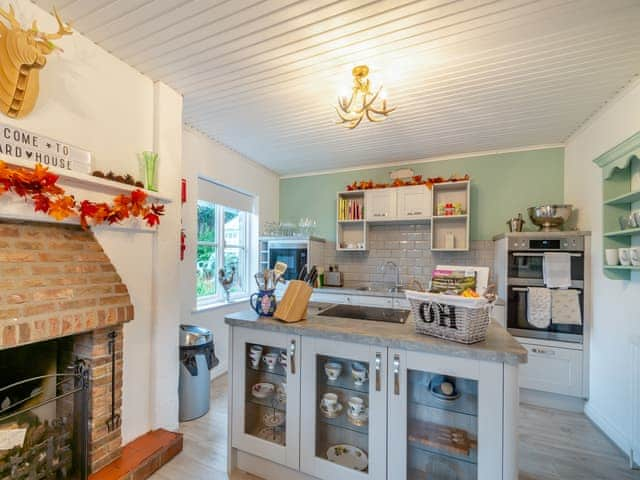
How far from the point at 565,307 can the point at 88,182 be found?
3897 mm

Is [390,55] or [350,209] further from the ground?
[390,55]

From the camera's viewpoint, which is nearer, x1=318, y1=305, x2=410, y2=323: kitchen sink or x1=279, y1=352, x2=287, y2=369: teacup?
x1=279, y1=352, x2=287, y2=369: teacup

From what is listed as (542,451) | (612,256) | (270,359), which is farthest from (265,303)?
(612,256)

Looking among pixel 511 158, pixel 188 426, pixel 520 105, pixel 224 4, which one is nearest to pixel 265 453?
pixel 188 426

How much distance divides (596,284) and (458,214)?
141 cm

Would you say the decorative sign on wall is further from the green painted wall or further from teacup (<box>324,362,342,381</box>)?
the green painted wall

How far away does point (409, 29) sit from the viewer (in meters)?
1.71

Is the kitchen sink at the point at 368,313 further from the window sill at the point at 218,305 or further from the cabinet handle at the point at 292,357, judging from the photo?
the window sill at the point at 218,305

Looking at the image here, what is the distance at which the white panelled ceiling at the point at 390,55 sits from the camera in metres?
1.59

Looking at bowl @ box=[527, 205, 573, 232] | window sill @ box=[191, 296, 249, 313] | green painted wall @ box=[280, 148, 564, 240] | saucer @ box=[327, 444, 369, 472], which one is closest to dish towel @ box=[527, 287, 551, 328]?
bowl @ box=[527, 205, 573, 232]

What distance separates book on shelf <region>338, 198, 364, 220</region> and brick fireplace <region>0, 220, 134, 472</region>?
9.18 ft

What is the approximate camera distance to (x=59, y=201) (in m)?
1.51

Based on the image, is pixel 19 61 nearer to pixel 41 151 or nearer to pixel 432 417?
pixel 41 151

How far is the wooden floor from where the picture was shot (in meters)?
1.93
